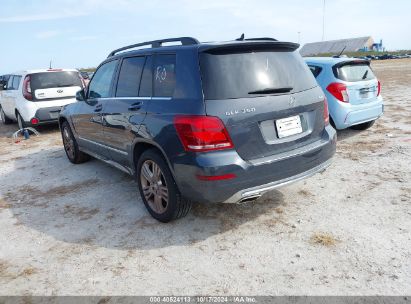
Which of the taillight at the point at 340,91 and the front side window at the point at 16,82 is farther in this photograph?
the front side window at the point at 16,82

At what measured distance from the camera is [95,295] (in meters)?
2.76

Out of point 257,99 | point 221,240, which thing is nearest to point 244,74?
point 257,99

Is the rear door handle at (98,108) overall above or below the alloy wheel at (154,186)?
above

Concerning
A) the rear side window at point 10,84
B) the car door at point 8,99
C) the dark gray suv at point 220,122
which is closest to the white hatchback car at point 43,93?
the car door at point 8,99

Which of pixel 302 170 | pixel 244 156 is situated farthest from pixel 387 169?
pixel 244 156

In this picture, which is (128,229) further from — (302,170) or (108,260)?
(302,170)

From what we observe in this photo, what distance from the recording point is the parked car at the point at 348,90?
6.38m

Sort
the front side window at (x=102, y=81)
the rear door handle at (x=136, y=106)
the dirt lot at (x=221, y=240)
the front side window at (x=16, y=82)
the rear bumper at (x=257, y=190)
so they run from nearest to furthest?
the dirt lot at (x=221, y=240)
the rear bumper at (x=257, y=190)
the rear door handle at (x=136, y=106)
the front side window at (x=102, y=81)
the front side window at (x=16, y=82)

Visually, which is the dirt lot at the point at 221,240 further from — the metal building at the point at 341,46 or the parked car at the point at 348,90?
the metal building at the point at 341,46

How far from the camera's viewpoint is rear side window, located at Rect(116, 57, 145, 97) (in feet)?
13.4

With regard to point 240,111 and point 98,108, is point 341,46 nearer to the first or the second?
point 98,108

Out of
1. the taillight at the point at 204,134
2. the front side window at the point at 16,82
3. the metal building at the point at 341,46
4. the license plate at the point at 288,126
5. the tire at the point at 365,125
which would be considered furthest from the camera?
the metal building at the point at 341,46

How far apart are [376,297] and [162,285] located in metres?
1.62

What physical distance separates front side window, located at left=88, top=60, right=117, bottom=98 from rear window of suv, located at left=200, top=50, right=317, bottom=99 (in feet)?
6.69
